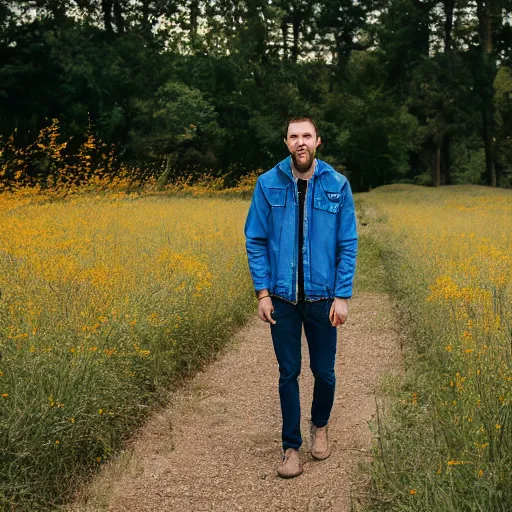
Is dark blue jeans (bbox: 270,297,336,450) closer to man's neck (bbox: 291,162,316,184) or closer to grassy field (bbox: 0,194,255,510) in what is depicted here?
man's neck (bbox: 291,162,316,184)

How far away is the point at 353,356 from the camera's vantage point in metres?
6.55

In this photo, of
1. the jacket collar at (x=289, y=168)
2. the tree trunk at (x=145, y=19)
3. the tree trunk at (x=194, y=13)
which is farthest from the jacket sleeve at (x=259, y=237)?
the tree trunk at (x=194, y=13)

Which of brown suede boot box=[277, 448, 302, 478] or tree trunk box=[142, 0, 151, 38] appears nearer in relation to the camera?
brown suede boot box=[277, 448, 302, 478]

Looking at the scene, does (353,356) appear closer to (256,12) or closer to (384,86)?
(256,12)

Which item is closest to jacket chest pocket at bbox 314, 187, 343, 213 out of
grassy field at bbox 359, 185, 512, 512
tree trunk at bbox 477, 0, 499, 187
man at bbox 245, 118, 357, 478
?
man at bbox 245, 118, 357, 478

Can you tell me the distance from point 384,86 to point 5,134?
90.8 feet

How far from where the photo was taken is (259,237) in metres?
3.75

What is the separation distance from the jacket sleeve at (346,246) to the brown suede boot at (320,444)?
1.03 metres

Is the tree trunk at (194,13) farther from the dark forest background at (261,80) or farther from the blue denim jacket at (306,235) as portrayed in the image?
the blue denim jacket at (306,235)

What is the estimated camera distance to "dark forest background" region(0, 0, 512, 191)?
22.4 metres

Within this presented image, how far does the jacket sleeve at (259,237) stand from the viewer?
146 inches

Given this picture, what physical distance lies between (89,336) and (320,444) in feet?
5.67

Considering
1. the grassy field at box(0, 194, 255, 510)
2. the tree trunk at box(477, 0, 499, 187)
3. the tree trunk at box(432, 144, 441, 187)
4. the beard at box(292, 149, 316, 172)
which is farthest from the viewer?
the tree trunk at box(432, 144, 441, 187)

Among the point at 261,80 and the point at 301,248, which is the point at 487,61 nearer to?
the point at 261,80
